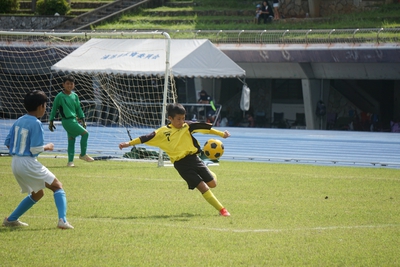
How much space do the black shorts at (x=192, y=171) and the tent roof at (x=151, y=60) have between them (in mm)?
14861

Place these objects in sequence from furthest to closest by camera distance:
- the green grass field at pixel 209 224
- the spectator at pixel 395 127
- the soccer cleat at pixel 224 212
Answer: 1. the spectator at pixel 395 127
2. the soccer cleat at pixel 224 212
3. the green grass field at pixel 209 224

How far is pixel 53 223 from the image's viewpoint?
25.8 feet

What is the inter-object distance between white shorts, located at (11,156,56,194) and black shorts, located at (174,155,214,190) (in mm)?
2042

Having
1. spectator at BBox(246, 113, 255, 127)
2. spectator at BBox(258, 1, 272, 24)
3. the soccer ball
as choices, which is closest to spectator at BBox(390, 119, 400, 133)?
spectator at BBox(246, 113, 255, 127)

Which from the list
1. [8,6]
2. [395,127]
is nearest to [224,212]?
[395,127]

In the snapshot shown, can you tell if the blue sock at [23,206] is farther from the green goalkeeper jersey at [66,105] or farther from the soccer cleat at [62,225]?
the green goalkeeper jersey at [66,105]

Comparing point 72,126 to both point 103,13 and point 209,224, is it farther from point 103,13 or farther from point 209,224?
point 103,13

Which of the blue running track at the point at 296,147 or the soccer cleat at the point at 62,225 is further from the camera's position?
the blue running track at the point at 296,147

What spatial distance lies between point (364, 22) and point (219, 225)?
994 inches

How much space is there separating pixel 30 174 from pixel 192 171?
2.29 meters

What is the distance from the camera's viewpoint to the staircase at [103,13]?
36875 mm

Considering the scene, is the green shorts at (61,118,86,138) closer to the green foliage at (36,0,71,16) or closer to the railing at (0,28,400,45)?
the railing at (0,28,400,45)

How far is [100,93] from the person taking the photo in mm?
24828

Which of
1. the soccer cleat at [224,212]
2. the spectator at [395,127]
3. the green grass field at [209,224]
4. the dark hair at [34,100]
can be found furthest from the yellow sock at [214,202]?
the spectator at [395,127]
